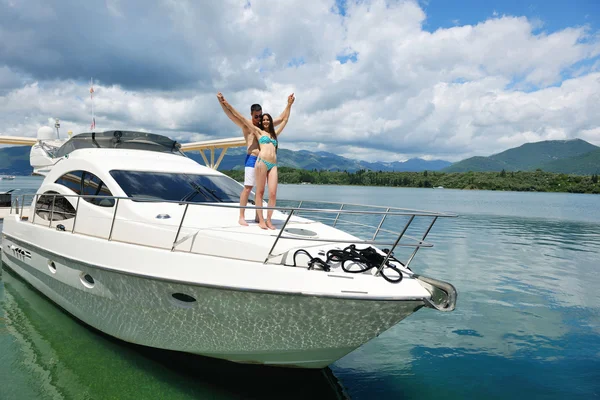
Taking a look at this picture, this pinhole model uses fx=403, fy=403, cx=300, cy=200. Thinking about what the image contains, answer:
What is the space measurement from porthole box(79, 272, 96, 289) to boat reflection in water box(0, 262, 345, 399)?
2.98 feet

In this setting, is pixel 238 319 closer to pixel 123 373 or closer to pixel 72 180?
pixel 123 373

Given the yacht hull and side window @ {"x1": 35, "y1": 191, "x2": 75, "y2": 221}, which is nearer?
the yacht hull

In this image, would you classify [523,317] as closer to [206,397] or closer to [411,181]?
[206,397]

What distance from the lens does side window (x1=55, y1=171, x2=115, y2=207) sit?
5.39m

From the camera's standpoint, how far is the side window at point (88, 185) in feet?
17.7

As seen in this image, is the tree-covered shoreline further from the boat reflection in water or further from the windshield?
the boat reflection in water

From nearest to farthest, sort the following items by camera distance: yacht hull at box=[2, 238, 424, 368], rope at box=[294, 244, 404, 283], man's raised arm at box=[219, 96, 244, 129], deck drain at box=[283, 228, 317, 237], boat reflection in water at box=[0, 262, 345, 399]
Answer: yacht hull at box=[2, 238, 424, 368] → rope at box=[294, 244, 404, 283] → boat reflection in water at box=[0, 262, 345, 399] → deck drain at box=[283, 228, 317, 237] → man's raised arm at box=[219, 96, 244, 129]

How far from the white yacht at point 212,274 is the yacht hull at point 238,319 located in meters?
0.01

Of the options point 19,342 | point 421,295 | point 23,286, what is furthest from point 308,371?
point 23,286

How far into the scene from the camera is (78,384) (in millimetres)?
4410

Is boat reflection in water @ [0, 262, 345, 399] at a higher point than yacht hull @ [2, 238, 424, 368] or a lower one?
lower

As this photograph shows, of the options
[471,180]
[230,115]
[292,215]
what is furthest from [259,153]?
[471,180]

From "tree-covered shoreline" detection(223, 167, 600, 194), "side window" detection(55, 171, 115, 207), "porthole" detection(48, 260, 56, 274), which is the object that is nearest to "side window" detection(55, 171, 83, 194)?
"side window" detection(55, 171, 115, 207)

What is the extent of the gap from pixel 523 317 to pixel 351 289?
5.00 m
